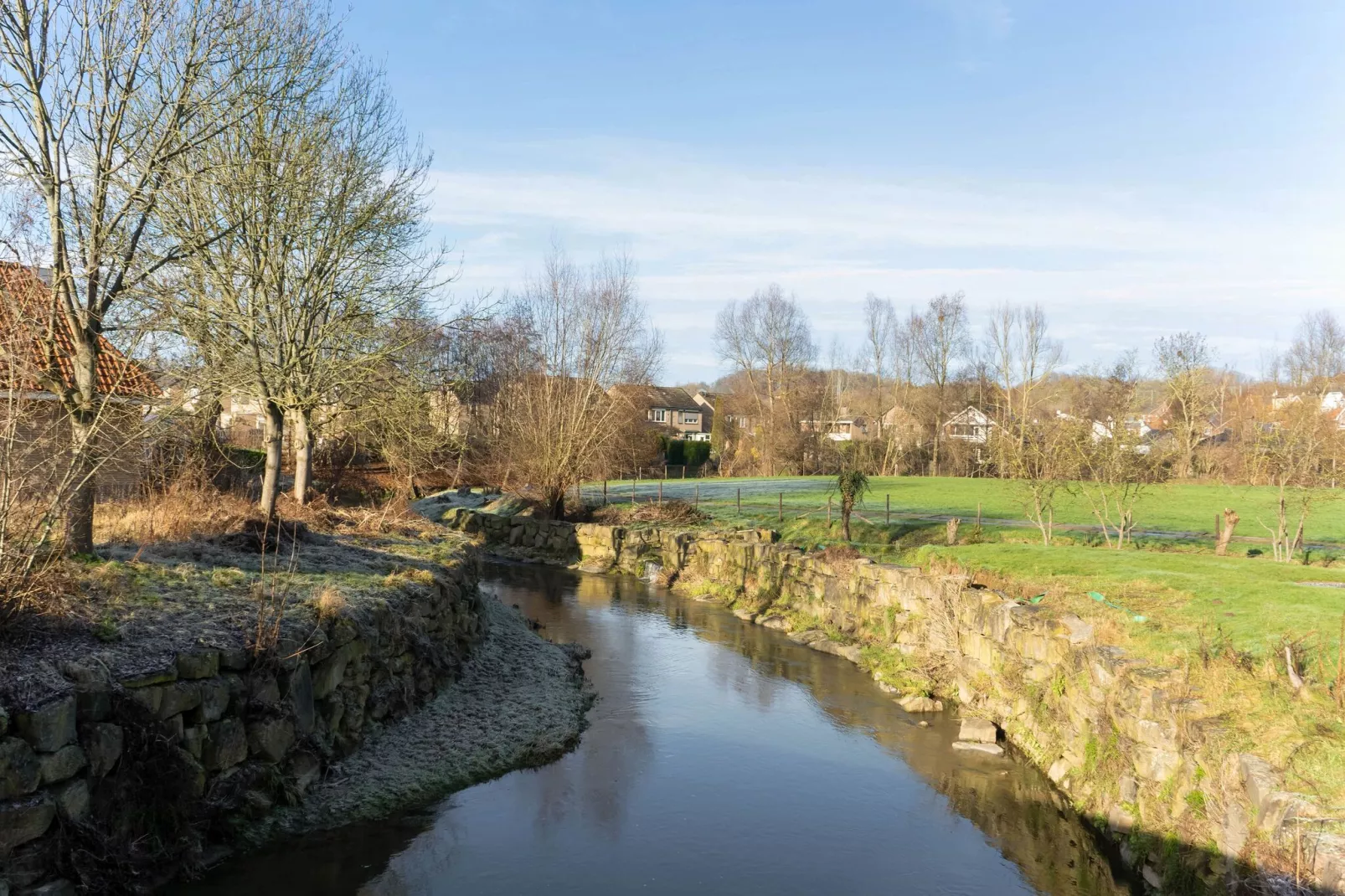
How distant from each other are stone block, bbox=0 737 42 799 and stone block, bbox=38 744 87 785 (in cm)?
4

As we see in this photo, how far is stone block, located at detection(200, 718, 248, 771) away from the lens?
7.61m

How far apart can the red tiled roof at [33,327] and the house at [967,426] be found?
2095 inches

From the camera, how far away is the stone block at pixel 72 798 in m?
6.17

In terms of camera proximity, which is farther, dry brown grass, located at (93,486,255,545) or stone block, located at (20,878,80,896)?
dry brown grass, located at (93,486,255,545)

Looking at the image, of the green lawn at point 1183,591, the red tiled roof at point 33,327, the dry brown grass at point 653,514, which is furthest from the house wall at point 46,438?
the dry brown grass at point 653,514

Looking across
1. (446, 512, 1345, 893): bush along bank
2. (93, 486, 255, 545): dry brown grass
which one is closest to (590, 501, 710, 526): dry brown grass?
(446, 512, 1345, 893): bush along bank

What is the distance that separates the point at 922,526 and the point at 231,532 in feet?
58.5

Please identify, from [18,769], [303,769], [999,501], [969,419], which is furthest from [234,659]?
[969,419]

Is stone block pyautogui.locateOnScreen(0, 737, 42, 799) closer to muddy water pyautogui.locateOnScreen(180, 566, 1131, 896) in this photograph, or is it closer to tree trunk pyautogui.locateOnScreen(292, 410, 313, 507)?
muddy water pyautogui.locateOnScreen(180, 566, 1131, 896)

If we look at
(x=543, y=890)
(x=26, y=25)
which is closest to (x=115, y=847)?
(x=543, y=890)

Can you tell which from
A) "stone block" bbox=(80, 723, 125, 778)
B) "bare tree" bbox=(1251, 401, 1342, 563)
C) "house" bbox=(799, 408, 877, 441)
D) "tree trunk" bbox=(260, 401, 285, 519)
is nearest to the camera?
"stone block" bbox=(80, 723, 125, 778)

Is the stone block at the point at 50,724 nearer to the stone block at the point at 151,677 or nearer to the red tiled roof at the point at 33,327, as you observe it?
the stone block at the point at 151,677

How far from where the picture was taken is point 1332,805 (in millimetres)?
6180

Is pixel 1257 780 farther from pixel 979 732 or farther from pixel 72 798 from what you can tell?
pixel 72 798
